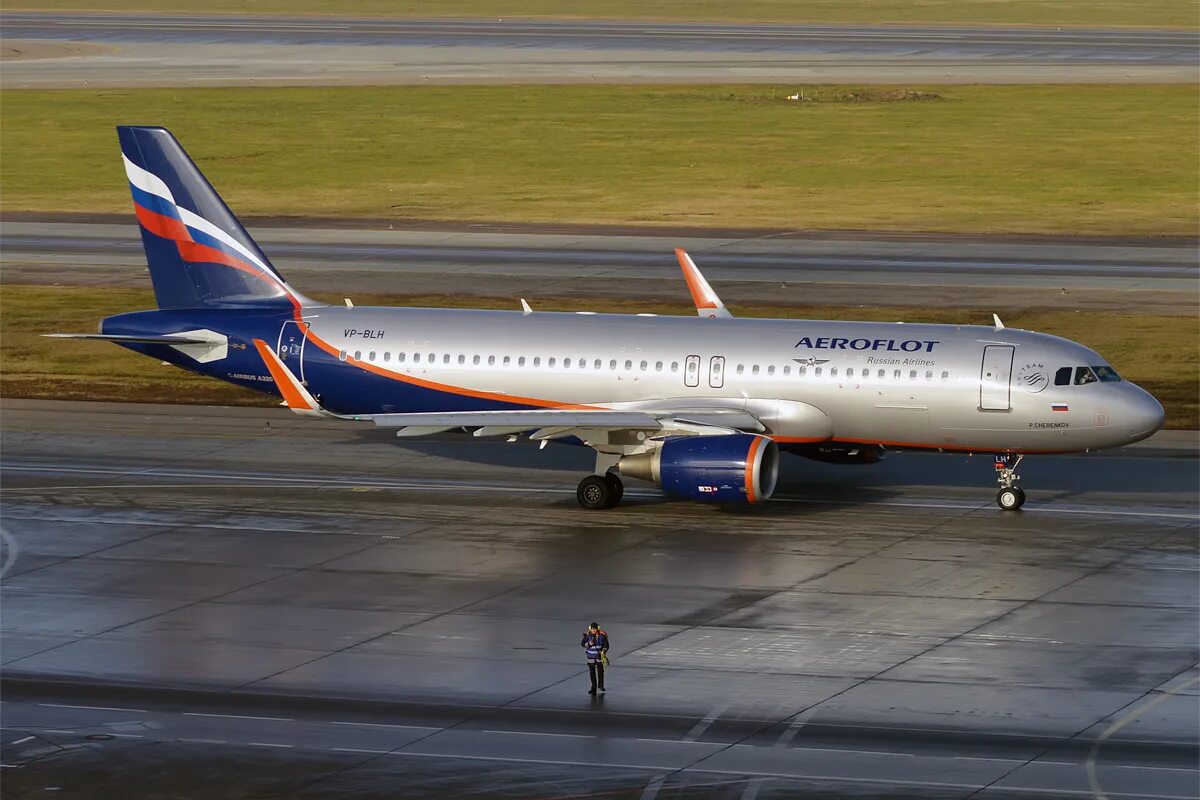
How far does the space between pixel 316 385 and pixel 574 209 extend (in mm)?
51937

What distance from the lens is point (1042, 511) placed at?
160ft

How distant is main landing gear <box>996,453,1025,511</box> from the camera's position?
4875 centimetres

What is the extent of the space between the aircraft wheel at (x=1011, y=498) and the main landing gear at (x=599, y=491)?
10105mm

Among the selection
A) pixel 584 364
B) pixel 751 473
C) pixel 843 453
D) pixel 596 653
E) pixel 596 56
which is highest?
pixel 596 56

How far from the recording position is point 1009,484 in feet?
161

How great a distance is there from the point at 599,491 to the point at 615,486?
480 mm

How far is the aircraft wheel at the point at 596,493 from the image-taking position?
161 feet

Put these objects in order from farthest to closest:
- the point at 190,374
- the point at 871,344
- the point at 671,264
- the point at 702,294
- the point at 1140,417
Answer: the point at 671,264 < the point at 190,374 < the point at 702,294 < the point at 871,344 < the point at 1140,417

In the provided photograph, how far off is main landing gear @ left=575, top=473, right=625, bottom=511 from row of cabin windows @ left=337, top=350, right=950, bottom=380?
10.4 feet

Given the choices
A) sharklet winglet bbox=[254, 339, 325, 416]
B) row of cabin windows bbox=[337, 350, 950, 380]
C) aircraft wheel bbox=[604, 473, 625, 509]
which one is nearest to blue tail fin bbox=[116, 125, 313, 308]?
sharklet winglet bbox=[254, 339, 325, 416]

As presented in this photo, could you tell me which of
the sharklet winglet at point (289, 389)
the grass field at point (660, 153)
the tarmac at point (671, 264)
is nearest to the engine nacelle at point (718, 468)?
the sharklet winglet at point (289, 389)

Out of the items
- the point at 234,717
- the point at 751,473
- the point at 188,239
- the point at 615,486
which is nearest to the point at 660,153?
the point at 188,239

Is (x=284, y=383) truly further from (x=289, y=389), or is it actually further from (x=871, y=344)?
(x=871, y=344)

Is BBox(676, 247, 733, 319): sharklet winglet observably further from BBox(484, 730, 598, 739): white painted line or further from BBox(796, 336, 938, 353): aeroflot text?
BBox(484, 730, 598, 739): white painted line
